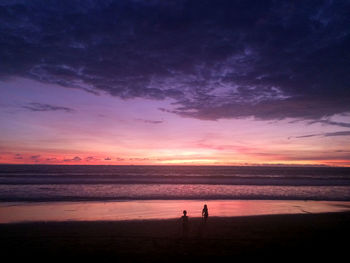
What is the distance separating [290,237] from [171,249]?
7952 millimetres

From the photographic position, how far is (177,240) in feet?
48.3

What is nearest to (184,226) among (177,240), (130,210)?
(177,240)

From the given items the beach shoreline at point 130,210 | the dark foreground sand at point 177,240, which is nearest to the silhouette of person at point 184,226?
the dark foreground sand at point 177,240

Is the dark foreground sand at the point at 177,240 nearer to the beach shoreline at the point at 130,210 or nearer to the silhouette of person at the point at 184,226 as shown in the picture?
the silhouette of person at the point at 184,226

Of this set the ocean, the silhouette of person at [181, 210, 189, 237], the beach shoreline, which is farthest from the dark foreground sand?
the ocean

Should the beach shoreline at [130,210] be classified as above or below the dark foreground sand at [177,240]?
above

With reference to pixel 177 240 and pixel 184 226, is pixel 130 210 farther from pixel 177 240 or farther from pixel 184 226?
pixel 177 240

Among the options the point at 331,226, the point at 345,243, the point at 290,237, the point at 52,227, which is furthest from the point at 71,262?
the point at 331,226

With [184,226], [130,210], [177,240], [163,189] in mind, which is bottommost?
[177,240]

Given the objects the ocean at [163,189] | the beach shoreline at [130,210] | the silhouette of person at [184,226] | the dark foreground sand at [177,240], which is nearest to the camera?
the dark foreground sand at [177,240]

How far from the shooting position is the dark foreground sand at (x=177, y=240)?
40.8 feet

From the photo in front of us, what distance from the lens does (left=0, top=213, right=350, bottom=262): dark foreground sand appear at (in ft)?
40.8

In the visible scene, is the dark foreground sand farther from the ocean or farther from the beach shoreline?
the ocean

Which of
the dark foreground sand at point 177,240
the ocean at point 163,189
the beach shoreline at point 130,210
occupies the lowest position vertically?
the dark foreground sand at point 177,240
